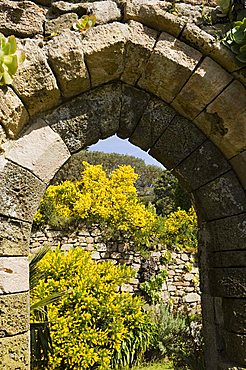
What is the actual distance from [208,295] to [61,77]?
6.31 ft

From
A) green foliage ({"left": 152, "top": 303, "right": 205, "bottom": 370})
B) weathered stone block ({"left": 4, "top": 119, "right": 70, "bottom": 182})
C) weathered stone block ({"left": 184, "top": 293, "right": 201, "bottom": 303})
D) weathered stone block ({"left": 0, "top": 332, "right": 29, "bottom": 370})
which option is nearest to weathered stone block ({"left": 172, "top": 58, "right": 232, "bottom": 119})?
weathered stone block ({"left": 4, "top": 119, "right": 70, "bottom": 182})

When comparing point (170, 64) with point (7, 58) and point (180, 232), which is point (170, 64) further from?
point (180, 232)

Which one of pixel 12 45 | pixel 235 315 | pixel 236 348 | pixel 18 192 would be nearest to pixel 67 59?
pixel 12 45

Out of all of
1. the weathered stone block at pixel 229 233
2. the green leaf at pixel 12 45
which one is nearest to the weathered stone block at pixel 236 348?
the weathered stone block at pixel 229 233

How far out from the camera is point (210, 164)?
2725 millimetres

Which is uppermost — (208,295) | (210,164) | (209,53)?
(209,53)

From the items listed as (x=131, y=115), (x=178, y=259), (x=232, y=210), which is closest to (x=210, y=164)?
(x=232, y=210)

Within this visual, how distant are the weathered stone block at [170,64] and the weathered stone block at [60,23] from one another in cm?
56

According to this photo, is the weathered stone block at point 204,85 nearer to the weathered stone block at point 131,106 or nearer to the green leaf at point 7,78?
the weathered stone block at point 131,106

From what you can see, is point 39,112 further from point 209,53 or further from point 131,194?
point 131,194

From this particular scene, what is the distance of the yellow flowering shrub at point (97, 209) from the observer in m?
8.21

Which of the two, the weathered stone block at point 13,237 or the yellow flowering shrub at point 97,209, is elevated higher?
the yellow flowering shrub at point 97,209

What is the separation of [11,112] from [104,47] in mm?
714

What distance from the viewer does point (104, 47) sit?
2441 mm
